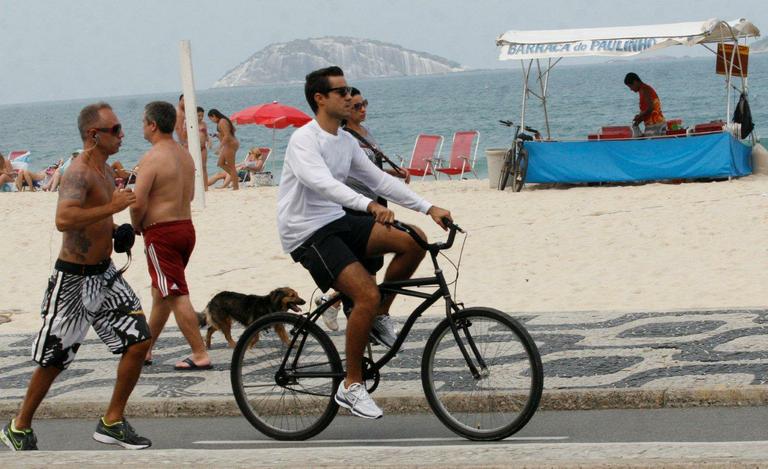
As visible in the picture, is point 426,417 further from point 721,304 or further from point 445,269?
point 445,269

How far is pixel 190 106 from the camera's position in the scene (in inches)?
726

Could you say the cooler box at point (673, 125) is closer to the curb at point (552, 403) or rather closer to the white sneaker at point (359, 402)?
the curb at point (552, 403)

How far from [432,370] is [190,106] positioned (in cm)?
1316

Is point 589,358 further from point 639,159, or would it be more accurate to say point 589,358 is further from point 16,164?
point 16,164

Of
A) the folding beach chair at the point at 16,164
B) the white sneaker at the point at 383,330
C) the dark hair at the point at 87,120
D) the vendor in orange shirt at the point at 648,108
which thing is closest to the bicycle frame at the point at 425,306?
the white sneaker at the point at 383,330

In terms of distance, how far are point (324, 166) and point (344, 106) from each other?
14.3 inches

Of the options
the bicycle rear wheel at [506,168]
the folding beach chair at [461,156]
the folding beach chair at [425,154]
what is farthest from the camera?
the folding beach chair at [425,154]

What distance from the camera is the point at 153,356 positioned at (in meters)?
8.59

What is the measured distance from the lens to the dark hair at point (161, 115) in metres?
7.59

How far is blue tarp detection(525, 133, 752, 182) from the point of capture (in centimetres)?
1983

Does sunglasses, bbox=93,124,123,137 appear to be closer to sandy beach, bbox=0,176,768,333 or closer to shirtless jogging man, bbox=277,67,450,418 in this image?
shirtless jogging man, bbox=277,67,450,418

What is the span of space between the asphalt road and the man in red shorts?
103 centimetres

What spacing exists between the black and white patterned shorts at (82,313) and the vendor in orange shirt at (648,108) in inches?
596

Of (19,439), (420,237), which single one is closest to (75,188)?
(19,439)
